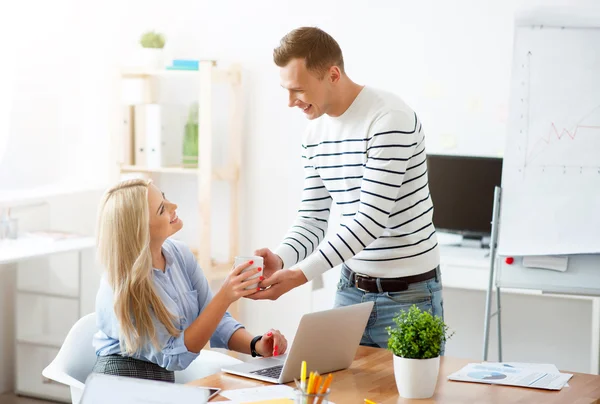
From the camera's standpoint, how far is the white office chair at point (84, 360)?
7.23 ft

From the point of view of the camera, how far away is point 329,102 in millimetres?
2215

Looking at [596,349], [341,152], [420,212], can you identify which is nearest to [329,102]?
[341,152]

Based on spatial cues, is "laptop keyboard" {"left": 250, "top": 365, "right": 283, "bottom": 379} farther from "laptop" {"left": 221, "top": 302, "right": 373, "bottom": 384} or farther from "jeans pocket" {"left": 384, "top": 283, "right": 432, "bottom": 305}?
"jeans pocket" {"left": 384, "top": 283, "right": 432, "bottom": 305}

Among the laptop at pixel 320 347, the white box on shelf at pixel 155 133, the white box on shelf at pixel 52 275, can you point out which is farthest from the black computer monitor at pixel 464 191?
the laptop at pixel 320 347

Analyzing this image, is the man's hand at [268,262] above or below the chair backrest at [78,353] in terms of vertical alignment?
above

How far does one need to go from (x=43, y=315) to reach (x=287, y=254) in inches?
85.1

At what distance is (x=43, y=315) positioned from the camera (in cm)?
404

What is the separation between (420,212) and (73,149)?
2.85 metres

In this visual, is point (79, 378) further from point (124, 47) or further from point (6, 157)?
point (124, 47)

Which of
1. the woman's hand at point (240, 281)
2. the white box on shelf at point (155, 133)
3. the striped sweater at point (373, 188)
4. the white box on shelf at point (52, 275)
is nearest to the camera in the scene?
the woman's hand at point (240, 281)

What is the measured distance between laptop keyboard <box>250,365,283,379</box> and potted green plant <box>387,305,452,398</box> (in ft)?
0.96

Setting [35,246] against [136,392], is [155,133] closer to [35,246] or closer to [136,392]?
[35,246]

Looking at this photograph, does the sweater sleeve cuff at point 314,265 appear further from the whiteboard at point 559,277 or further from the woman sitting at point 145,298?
the whiteboard at point 559,277

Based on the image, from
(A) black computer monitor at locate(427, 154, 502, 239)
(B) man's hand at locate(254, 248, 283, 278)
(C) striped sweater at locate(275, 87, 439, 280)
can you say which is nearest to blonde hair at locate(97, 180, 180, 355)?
(B) man's hand at locate(254, 248, 283, 278)
